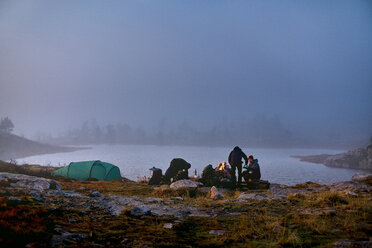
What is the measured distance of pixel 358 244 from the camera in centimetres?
520

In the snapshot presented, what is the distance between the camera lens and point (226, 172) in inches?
834

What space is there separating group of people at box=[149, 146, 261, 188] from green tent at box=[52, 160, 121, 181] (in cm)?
925

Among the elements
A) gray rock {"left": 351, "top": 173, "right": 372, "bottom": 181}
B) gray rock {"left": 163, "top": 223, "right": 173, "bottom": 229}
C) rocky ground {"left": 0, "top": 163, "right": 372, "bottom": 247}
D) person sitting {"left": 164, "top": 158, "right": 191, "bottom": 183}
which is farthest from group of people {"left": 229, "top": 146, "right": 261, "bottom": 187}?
gray rock {"left": 163, "top": 223, "right": 173, "bottom": 229}

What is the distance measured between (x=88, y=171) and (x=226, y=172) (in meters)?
17.0

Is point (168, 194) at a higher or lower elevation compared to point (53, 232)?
lower

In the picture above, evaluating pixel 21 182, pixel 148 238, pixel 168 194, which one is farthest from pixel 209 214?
→ pixel 21 182

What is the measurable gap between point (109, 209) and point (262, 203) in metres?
7.17

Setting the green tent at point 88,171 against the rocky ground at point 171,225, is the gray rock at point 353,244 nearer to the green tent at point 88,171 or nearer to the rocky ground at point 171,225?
the rocky ground at point 171,225

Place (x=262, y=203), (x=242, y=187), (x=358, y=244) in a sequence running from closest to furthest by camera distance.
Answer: (x=358, y=244), (x=262, y=203), (x=242, y=187)

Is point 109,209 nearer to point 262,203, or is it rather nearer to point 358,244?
point 262,203

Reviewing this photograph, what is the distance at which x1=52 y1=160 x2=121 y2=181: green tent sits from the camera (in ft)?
91.4

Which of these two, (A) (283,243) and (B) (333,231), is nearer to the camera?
(A) (283,243)

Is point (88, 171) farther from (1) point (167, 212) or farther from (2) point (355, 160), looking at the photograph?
(2) point (355, 160)

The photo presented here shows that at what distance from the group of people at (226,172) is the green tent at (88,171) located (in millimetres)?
9249
